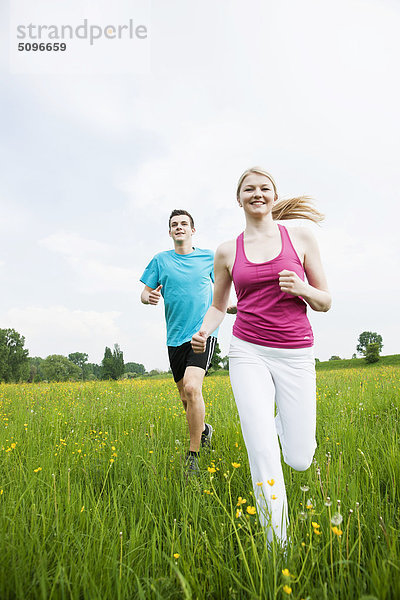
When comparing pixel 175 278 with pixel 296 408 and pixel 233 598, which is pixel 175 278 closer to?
pixel 296 408

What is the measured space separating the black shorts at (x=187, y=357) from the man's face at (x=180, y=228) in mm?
1312

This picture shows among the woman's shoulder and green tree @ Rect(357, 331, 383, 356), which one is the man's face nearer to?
the woman's shoulder

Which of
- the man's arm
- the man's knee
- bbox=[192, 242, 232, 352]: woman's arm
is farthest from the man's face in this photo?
bbox=[192, 242, 232, 352]: woman's arm

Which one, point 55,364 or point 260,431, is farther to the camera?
point 55,364

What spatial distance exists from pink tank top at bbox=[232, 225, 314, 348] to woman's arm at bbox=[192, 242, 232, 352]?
0.73ft

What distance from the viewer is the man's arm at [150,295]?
4.57 meters

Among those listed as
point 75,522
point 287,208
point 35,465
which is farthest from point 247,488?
point 287,208

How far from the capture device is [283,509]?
7.22ft

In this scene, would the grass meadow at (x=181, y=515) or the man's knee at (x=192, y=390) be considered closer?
the grass meadow at (x=181, y=515)

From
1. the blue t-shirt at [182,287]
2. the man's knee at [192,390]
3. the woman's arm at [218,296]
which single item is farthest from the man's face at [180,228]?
the woman's arm at [218,296]

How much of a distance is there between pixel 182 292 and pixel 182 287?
0.20 feet

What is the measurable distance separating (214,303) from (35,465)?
2301 millimetres

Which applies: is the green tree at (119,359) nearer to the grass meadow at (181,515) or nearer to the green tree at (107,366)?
the green tree at (107,366)

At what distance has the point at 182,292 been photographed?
473 centimetres
